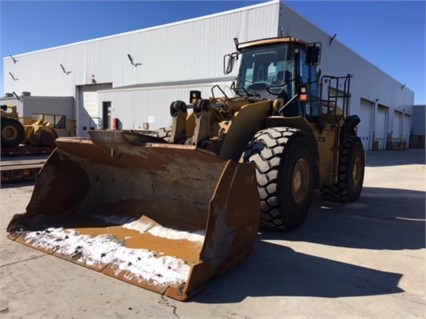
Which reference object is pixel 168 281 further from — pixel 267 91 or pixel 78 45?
pixel 78 45

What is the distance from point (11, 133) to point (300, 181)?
1356 centimetres

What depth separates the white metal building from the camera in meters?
18.1

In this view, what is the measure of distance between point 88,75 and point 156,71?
687 cm

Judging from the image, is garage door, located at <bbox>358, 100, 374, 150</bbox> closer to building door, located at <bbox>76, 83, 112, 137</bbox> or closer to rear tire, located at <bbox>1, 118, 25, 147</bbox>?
building door, located at <bbox>76, 83, 112, 137</bbox>

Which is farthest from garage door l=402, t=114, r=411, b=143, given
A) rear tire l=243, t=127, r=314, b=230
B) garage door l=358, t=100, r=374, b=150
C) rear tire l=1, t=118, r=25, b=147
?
rear tire l=243, t=127, r=314, b=230

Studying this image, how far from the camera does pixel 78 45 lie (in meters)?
27.2

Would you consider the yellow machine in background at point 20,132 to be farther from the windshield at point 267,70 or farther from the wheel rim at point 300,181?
the wheel rim at point 300,181

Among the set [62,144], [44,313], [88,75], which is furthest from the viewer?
[88,75]

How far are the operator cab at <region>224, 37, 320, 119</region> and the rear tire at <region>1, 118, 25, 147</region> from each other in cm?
1184

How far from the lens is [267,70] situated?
6.26m

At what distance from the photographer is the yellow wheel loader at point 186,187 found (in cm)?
350

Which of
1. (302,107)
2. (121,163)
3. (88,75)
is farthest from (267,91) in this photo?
(88,75)

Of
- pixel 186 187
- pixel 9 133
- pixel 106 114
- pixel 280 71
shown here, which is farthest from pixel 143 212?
pixel 106 114

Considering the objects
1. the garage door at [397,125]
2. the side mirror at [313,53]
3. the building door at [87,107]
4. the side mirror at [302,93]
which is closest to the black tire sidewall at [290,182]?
the side mirror at [302,93]
